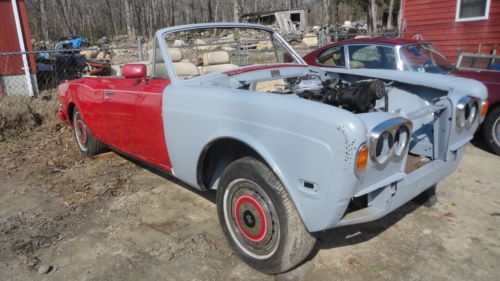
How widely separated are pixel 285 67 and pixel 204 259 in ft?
6.46

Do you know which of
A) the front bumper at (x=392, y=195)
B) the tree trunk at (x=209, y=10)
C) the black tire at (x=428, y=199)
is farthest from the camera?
the tree trunk at (x=209, y=10)

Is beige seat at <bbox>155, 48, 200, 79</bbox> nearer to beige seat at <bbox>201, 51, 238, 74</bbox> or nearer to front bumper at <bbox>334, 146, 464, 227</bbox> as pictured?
beige seat at <bbox>201, 51, 238, 74</bbox>

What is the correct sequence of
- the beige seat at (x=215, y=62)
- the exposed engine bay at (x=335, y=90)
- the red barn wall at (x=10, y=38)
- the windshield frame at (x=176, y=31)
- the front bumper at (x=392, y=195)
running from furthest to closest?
1. the red barn wall at (x=10, y=38)
2. the beige seat at (x=215, y=62)
3. the windshield frame at (x=176, y=31)
4. the exposed engine bay at (x=335, y=90)
5. the front bumper at (x=392, y=195)

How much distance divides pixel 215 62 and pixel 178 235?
1.71 m

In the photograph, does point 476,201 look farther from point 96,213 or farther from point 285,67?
point 96,213

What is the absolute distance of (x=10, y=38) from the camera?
956 centimetres

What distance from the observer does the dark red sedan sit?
16.7 feet

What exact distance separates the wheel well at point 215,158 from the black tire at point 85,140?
7.96 ft

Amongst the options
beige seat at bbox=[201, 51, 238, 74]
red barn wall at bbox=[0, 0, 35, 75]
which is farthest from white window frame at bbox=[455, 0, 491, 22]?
red barn wall at bbox=[0, 0, 35, 75]

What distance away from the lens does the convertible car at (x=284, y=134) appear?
2.10 meters

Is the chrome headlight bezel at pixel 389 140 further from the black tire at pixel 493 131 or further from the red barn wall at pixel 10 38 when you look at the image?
the red barn wall at pixel 10 38

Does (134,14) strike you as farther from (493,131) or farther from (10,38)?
(493,131)

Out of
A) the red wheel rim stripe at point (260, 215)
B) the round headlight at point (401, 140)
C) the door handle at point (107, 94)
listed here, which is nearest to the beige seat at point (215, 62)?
the door handle at point (107, 94)

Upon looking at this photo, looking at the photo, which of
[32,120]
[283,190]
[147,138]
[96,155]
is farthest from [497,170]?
[32,120]
